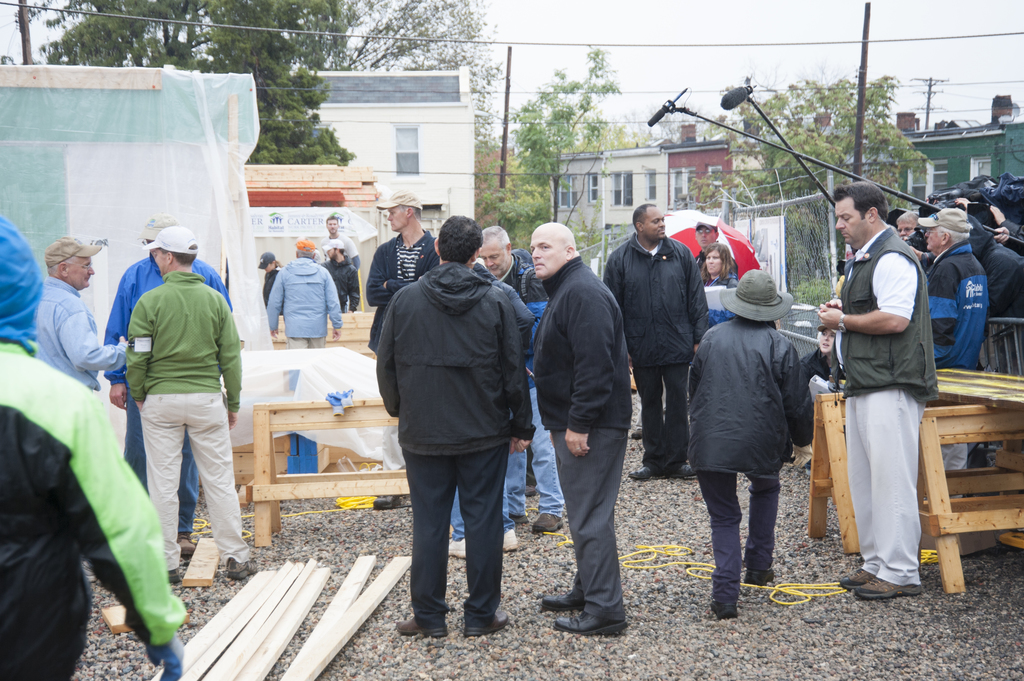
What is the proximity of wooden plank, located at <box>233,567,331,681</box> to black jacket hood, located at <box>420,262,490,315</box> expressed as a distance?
1751 mm

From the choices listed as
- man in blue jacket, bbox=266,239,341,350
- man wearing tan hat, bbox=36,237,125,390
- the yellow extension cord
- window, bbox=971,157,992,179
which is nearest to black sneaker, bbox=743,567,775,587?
the yellow extension cord

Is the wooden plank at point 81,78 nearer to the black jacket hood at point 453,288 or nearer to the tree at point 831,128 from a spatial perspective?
the black jacket hood at point 453,288

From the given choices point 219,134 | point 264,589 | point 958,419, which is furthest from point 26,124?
point 958,419

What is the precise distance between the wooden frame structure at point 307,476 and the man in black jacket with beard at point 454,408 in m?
1.71

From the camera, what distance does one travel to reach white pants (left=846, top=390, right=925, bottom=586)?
4457mm

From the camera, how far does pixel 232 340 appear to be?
16.6ft

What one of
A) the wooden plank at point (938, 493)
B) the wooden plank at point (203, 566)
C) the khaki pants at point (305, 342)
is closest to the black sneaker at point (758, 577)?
the wooden plank at point (938, 493)

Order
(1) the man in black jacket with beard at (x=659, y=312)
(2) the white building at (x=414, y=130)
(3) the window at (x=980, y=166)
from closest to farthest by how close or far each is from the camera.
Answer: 1. (1) the man in black jacket with beard at (x=659, y=312)
2. (2) the white building at (x=414, y=130)
3. (3) the window at (x=980, y=166)

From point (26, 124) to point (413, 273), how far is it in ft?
13.6

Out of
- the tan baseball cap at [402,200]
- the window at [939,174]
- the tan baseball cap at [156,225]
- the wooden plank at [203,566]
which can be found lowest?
the wooden plank at [203,566]

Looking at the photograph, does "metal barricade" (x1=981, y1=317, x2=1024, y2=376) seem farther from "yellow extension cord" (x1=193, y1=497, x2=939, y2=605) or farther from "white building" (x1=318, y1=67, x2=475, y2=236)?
"white building" (x1=318, y1=67, x2=475, y2=236)

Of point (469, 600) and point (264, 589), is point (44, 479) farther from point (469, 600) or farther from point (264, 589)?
point (264, 589)

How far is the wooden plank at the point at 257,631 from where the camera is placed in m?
3.65

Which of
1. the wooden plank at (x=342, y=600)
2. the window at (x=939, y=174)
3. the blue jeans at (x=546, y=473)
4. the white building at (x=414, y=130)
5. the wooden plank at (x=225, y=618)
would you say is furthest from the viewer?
the window at (x=939, y=174)
